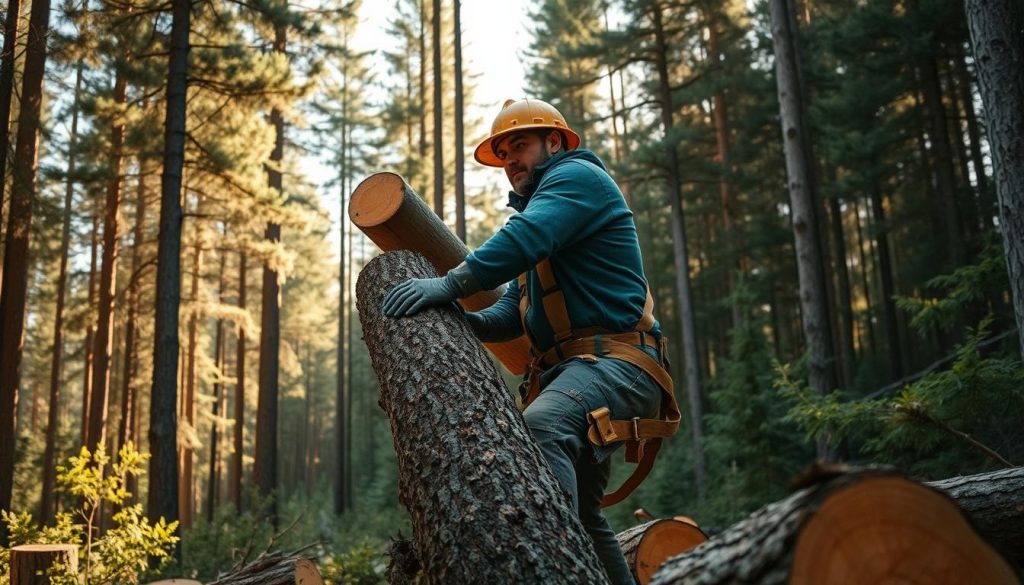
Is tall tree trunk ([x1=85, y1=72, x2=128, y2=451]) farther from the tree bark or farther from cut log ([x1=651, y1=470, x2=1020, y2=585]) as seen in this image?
cut log ([x1=651, y1=470, x2=1020, y2=585])

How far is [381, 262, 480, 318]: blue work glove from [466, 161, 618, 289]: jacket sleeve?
78 millimetres

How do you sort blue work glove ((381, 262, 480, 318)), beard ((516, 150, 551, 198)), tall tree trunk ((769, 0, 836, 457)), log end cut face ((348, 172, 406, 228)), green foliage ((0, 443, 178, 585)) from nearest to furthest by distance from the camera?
blue work glove ((381, 262, 480, 318))
beard ((516, 150, 551, 198))
log end cut face ((348, 172, 406, 228))
green foliage ((0, 443, 178, 585))
tall tree trunk ((769, 0, 836, 457))

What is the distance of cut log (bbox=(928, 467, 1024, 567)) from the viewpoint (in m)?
3.31

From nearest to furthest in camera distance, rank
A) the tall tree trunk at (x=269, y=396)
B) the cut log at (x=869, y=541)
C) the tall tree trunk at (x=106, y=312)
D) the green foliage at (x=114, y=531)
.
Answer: the cut log at (x=869, y=541)
the green foliage at (x=114, y=531)
the tall tree trunk at (x=106, y=312)
the tall tree trunk at (x=269, y=396)

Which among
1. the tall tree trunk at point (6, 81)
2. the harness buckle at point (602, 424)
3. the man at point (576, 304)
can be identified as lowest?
the harness buckle at point (602, 424)

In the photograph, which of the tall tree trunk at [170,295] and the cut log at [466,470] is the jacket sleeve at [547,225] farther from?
the tall tree trunk at [170,295]

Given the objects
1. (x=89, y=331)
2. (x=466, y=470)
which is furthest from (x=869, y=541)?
(x=89, y=331)

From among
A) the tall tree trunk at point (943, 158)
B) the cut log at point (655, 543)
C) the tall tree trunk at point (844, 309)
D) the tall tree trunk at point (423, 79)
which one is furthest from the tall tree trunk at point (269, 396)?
the tall tree trunk at point (943, 158)

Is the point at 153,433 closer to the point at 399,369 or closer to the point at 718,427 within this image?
the point at 399,369

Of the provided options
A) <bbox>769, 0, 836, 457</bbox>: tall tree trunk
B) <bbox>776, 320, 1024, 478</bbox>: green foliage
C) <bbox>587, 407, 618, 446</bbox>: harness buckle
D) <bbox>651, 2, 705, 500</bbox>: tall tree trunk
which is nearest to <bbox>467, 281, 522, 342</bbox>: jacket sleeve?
<bbox>587, 407, 618, 446</bbox>: harness buckle

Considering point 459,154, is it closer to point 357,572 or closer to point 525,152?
point 357,572

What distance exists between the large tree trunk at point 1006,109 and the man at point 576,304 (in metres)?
3.79

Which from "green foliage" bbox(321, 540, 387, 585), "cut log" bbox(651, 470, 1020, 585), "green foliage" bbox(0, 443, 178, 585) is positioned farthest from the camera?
"green foliage" bbox(321, 540, 387, 585)

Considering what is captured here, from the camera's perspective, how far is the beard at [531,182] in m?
3.37
